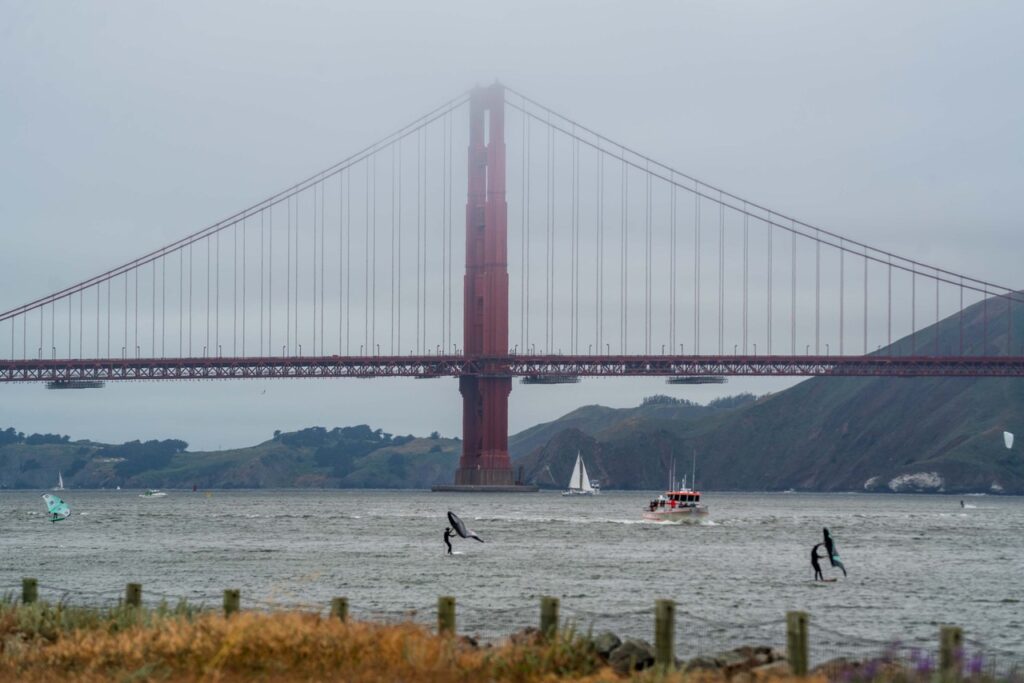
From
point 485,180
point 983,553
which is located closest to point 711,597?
point 983,553

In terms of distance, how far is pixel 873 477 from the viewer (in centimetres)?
19862

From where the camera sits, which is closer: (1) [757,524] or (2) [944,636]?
(2) [944,636]

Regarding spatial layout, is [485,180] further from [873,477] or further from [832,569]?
[873,477]

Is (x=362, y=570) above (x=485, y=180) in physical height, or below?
below

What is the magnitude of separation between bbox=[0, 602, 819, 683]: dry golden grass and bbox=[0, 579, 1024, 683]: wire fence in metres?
1.09

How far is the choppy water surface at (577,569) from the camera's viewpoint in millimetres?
28781

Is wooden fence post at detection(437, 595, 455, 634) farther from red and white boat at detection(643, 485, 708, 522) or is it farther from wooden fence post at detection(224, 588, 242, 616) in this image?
red and white boat at detection(643, 485, 708, 522)

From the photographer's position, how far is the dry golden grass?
15.5 meters

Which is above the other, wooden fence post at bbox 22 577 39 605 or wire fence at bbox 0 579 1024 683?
wooden fence post at bbox 22 577 39 605

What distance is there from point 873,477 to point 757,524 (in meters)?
128

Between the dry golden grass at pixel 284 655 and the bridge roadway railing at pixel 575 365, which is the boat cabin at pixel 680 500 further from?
the dry golden grass at pixel 284 655

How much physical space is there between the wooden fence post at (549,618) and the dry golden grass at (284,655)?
0.55ft

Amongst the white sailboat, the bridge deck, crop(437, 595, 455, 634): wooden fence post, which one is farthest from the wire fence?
the white sailboat

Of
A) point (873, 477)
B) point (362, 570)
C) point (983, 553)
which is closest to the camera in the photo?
point (362, 570)
